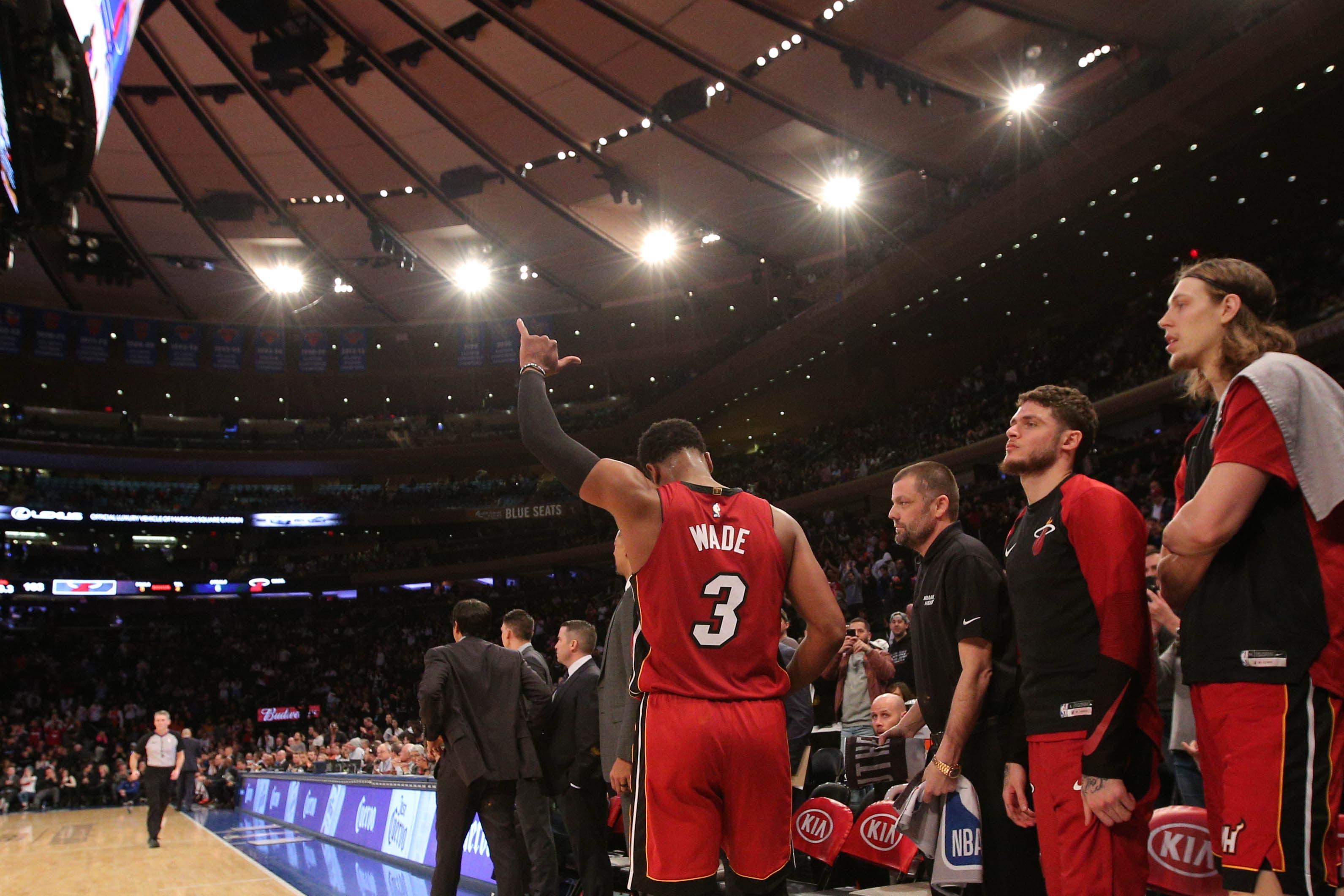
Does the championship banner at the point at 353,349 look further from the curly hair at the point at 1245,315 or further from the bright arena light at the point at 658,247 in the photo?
the curly hair at the point at 1245,315

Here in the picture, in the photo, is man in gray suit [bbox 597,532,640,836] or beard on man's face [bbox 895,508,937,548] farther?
man in gray suit [bbox 597,532,640,836]

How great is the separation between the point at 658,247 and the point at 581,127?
5734 millimetres

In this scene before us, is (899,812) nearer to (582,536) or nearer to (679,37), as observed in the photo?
(679,37)

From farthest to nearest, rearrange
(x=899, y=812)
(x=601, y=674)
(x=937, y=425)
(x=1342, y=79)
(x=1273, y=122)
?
(x=937, y=425) < (x=1273, y=122) < (x=1342, y=79) < (x=601, y=674) < (x=899, y=812)

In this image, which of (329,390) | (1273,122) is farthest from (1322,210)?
(329,390)

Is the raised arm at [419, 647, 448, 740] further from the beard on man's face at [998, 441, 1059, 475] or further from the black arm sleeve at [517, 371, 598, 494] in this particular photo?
the beard on man's face at [998, 441, 1059, 475]

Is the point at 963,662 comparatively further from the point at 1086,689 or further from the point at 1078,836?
the point at 1078,836

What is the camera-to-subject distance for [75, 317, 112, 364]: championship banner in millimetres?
30500

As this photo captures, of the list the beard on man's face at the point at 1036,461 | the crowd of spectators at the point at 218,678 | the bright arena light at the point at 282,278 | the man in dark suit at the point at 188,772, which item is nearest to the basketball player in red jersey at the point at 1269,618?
the beard on man's face at the point at 1036,461

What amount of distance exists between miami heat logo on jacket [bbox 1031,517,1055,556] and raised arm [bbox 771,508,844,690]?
0.64 metres

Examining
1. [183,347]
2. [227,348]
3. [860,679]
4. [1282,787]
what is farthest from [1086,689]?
[183,347]

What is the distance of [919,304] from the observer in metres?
22.8

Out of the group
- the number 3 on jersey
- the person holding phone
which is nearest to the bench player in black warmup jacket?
the number 3 on jersey

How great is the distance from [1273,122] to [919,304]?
8523mm
